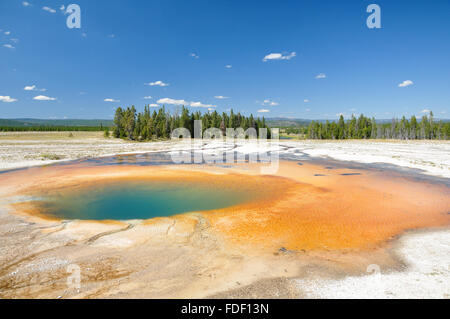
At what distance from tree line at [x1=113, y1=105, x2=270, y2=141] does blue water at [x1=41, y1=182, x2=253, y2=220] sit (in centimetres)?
5863

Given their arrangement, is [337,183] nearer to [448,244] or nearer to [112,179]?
[448,244]

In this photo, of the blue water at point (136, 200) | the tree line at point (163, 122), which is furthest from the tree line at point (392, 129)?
the blue water at point (136, 200)

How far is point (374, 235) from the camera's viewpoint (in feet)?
24.7

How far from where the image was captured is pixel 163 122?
80625 millimetres

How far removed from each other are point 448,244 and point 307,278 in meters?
4.70

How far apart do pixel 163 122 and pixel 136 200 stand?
72.1 m

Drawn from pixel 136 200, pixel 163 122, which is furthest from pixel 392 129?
pixel 136 200

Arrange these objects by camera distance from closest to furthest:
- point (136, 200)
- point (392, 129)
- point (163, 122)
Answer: point (136, 200) < point (163, 122) < point (392, 129)

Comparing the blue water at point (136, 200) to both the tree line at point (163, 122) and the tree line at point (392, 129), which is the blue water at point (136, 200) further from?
the tree line at point (392, 129)

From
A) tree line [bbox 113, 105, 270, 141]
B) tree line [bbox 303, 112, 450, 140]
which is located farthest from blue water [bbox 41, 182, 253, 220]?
tree line [bbox 303, 112, 450, 140]

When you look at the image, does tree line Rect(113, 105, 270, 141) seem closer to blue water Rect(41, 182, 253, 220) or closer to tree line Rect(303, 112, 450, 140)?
tree line Rect(303, 112, 450, 140)

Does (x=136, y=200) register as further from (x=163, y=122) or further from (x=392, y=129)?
(x=392, y=129)

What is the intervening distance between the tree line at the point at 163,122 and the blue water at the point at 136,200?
192ft
